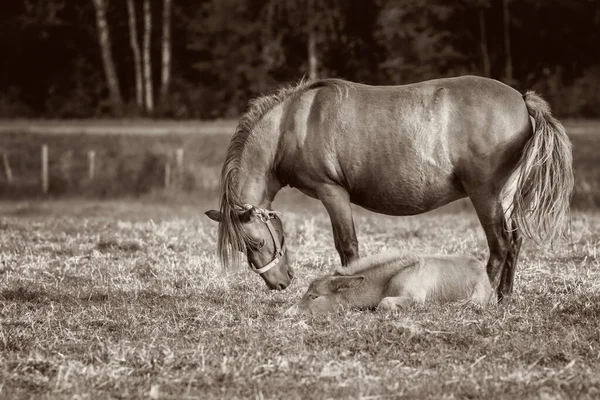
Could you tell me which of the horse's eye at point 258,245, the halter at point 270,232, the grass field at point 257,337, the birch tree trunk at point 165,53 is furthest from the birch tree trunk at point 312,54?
the horse's eye at point 258,245

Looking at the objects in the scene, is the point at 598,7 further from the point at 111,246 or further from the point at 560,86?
the point at 111,246

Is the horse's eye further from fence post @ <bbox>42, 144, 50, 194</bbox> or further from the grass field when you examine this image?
fence post @ <bbox>42, 144, 50, 194</bbox>

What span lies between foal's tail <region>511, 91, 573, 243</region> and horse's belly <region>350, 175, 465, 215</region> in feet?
2.06

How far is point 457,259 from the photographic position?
8.60m

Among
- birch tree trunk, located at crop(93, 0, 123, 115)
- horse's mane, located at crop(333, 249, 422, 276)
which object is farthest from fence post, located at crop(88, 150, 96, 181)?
horse's mane, located at crop(333, 249, 422, 276)

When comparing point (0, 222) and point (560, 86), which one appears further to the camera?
point (560, 86)

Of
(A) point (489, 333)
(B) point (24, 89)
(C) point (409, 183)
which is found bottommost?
(B) point (24, 89)

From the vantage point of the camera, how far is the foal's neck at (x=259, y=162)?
30.6 ft

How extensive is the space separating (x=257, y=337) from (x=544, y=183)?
10.2 ft

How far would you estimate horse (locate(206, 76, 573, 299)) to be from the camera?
873 cm

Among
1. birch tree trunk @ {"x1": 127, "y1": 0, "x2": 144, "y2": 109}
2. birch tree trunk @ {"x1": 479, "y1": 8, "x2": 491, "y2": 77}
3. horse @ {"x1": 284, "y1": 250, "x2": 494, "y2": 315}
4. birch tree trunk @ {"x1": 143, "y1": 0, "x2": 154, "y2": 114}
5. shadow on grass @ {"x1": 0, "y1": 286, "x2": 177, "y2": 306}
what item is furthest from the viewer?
birch tree trunk @ {"x1": 127, "y1": 0, "x2": 144, "y2": 109}

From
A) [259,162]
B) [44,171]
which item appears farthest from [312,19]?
[259,162]

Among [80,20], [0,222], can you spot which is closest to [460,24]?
[80,20]

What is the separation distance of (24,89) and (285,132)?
3184 cm
